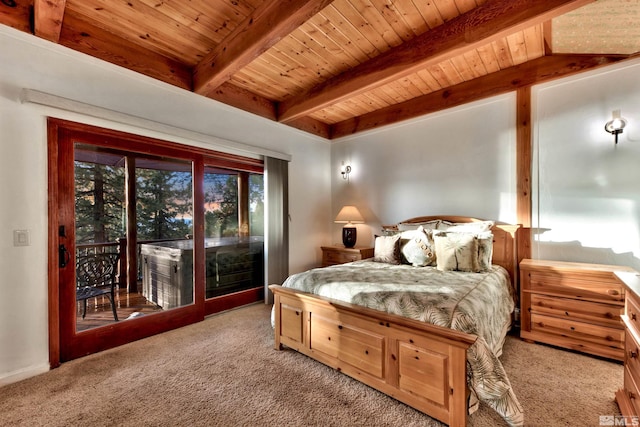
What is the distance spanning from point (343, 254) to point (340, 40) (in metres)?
2.72

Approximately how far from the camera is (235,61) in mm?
2443

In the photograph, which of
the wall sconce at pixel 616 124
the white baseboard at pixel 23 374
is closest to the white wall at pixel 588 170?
the wall sconce at pixel 616 124

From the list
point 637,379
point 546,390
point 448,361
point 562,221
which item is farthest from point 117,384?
point 562,221

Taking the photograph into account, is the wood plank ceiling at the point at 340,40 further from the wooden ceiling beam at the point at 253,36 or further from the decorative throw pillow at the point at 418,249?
the decorative throw pillow at the point at 418,249

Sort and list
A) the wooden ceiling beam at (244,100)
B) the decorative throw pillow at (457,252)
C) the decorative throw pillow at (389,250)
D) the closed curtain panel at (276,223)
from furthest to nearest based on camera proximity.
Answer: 1. the closed curtain panel at (276,223)
2. the wooden ceiling beam at (244,100)
3. the decorative throw pillow at (389,250)
4. the decorative throw pillow at (457,252)

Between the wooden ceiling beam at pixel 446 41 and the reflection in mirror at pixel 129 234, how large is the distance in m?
2.04

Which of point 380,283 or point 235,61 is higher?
point 235,61

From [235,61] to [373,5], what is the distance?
4.09ft

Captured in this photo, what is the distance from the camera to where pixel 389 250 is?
316 cm

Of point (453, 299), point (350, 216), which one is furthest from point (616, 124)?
point (350, 216)

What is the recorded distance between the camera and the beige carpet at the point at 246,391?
5.36 feet

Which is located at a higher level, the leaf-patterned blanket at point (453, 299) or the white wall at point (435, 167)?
the white wall at point (435, 167)

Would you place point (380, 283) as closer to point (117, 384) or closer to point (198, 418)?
point (198, 418)

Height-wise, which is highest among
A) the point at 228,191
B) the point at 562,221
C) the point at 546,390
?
the point at 228,191
